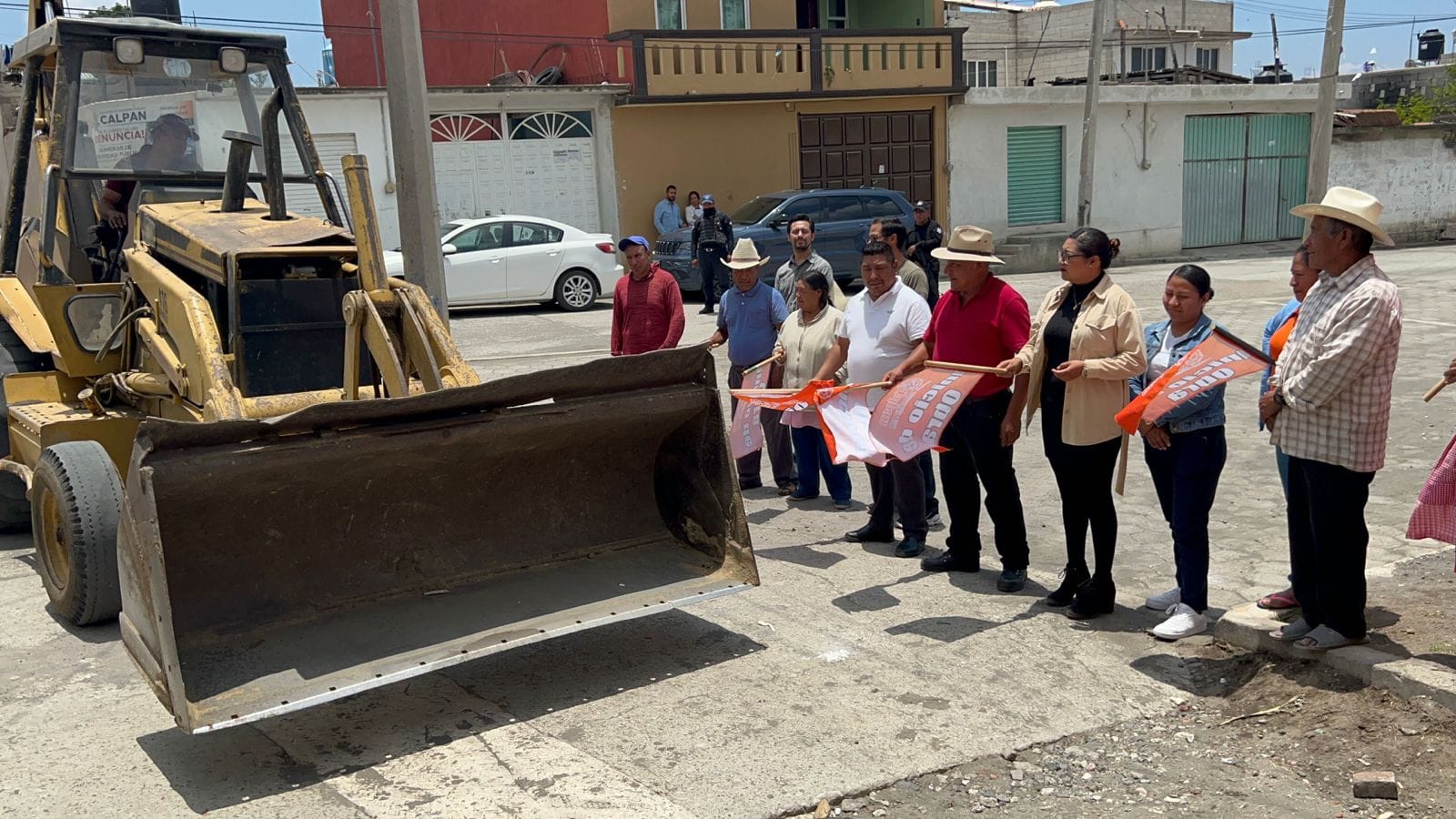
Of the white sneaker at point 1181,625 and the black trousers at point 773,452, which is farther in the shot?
the black trousers at point 773,452

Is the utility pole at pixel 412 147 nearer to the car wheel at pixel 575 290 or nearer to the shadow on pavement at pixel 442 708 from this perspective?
the shadow on pavement at pixel 442 708

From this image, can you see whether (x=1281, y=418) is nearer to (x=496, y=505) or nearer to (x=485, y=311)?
(x=496, y=505)

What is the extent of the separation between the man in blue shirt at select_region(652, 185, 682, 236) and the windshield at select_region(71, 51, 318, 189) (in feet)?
52.6

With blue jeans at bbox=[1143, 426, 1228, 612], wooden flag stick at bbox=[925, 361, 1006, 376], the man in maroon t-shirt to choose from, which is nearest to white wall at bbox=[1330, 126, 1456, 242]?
wooden flag stick at bbox=[925, 361, 1006, 376]

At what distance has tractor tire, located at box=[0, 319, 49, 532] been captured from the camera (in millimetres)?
7254

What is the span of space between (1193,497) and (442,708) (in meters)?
3.32

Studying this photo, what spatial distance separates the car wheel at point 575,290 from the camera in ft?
61.2

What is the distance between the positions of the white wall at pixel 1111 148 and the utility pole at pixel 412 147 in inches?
728

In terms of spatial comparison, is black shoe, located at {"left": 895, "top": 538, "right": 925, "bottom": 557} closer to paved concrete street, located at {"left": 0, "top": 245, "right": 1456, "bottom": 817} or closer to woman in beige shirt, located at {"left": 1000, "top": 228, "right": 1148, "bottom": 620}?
paved concrete street, located at {"left": 0, "top": 245, "right": 1456, "bottom": 817}

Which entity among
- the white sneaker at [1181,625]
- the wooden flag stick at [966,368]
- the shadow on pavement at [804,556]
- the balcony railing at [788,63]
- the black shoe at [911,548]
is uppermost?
the balcony railing at [788,63]

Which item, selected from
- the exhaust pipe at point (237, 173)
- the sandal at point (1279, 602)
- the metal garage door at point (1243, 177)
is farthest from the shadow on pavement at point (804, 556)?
the metal garage door at point (1243, 177)

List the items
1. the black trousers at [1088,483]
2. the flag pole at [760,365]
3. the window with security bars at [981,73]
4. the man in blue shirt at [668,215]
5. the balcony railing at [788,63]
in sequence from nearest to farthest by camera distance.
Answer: the black trousers at [1088,483] < the flag pole at [760,365] < the man in blue shirt at [668,215] < the balcony railing at [788,63] < the window with security bars at [981,73]

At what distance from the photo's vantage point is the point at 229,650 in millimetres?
4668

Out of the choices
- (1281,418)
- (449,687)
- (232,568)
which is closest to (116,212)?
(232,568)
